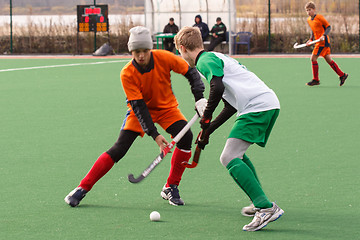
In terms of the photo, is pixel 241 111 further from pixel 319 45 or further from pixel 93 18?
pixel 93 18

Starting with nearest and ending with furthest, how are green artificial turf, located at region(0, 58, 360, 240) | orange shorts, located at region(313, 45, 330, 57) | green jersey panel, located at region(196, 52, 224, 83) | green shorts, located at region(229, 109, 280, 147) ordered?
green jersey panel, located at region(196, 52, 224, 83)
green shorts, located at region(229, 109, 280, 147)
green artificial turf, located at region(0, 58, 360, 240)
orange shorts, located at region(313, 45, 330, 57)

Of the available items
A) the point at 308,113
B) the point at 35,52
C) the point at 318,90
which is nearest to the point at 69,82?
the point at 318,90

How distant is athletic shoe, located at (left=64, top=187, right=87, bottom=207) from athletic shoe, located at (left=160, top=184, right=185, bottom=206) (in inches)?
25.2

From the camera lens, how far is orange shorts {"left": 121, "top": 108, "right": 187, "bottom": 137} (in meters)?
5.52

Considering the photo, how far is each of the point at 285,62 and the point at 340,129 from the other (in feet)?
44.0

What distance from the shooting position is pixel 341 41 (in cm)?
2688

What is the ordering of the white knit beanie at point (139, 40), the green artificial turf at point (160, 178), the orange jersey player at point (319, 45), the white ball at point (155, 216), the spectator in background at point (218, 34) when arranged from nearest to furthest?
1. the green artificial turf at point (160, 178)
2. the white ball at point (155, 216)
3. the white knit beanie at point (139, 40)
4. the orange jersey player at point (319, 45)
5. the spectator in background at point (218, 34)

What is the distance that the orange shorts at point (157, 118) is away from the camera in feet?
18.1

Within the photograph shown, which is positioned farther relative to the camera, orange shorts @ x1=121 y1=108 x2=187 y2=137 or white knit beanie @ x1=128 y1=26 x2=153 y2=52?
orange shorts @ x1=121 y1=108 x2=187 y2=137

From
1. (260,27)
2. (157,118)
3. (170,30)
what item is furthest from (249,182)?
(260,27)

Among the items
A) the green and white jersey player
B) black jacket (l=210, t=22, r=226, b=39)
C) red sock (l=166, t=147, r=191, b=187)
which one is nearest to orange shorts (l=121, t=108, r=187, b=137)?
red sock (l=166, t=147, r=191, b=187)

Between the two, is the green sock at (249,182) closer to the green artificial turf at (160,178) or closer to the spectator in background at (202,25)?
the green artificial turf at (160,178)

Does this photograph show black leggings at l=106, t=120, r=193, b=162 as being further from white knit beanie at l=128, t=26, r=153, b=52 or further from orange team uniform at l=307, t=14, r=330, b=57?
orange team uniform at l=307, t=14, r=330, b=57

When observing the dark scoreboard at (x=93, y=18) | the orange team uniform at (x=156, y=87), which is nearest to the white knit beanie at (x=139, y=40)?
the orange team uniform at (x=156, y=87)
